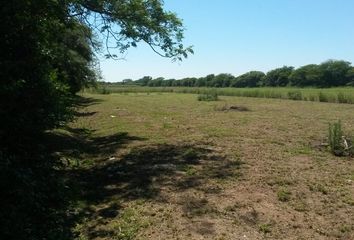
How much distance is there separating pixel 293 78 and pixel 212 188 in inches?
4047

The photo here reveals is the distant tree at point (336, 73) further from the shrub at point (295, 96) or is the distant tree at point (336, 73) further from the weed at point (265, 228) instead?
the weed at point (265, 228)

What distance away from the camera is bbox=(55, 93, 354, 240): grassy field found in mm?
6555

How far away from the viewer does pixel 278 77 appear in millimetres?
114812

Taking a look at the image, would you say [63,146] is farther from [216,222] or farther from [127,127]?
[216,222]

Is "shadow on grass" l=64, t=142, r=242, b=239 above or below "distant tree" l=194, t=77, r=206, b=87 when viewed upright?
above

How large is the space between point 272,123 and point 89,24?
412 inches

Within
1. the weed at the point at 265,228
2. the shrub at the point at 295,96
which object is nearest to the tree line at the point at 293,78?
the shrub at the point at 295,96

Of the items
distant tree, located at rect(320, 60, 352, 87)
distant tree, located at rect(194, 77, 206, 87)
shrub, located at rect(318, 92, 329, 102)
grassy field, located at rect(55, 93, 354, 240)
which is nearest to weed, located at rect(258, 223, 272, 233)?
grassy field, located at rect(55, 93, 354, 240)

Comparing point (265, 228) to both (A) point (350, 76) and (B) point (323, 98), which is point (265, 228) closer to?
(B) point (323, 98)

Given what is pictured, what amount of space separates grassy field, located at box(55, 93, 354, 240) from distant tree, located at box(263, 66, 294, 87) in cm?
9959

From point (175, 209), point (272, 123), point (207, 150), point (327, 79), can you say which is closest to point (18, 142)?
Result: point (175, 209)

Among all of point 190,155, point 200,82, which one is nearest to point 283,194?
point 190,155

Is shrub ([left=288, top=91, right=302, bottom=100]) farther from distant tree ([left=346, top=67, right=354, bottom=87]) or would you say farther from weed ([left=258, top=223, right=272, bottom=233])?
weed ([left=258, top=223, right=272, bottom=233])

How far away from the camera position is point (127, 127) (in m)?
20.6
